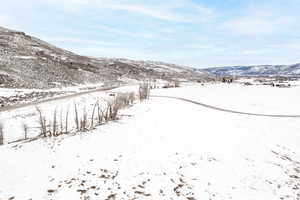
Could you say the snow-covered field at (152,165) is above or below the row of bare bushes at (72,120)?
below

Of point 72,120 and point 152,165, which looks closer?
point 152,165

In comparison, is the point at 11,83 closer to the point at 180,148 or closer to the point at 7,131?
the point at 7,131

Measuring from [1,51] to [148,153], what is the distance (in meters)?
57.0

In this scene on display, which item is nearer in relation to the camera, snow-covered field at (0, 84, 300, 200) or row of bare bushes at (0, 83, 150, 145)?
snow-covered field at (0, 84, 300, 200)

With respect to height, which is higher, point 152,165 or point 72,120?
point 72,120

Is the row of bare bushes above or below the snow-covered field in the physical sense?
above

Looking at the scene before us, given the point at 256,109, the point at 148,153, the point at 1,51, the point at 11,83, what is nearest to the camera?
the point at 148,153

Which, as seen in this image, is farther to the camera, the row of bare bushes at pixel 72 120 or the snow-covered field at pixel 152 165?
the row of bare bushes at pixel 72 120

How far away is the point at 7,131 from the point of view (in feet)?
45.6

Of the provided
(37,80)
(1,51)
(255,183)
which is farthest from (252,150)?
(1,51)

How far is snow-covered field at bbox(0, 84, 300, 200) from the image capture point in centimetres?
681

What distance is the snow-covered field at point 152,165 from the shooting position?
22.3 ft

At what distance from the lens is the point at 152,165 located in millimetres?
8453

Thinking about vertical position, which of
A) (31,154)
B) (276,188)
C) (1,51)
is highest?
(1,51)
